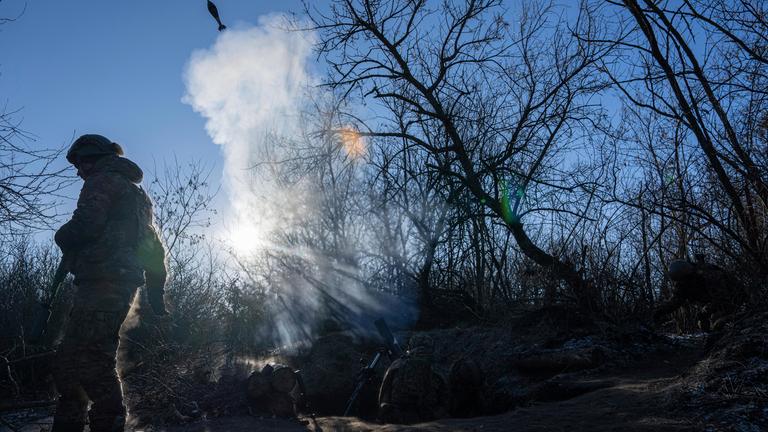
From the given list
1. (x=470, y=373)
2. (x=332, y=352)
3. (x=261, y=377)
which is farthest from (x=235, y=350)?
(x=470, y=373)

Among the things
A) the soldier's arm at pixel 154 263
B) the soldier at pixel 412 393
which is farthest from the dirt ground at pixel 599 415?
the soldier's arm at pixel 154 263

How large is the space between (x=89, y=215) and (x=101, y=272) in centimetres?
47

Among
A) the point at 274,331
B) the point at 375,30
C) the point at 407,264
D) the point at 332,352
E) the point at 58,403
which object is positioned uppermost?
the point at 375,30

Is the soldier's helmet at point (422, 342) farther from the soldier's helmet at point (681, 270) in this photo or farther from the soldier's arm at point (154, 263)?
the soldier's arm at point (154, 263)

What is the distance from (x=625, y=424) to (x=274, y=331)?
9.19 meters

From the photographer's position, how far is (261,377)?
19.0 ft

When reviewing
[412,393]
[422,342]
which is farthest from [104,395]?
[422,342]

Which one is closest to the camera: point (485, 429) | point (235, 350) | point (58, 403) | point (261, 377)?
point (485, 429)

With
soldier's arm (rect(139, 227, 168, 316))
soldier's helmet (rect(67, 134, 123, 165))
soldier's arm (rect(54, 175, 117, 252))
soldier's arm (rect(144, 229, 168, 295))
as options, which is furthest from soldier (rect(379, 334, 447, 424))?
soldier's helmet (rect(67, 134, 123, 165))

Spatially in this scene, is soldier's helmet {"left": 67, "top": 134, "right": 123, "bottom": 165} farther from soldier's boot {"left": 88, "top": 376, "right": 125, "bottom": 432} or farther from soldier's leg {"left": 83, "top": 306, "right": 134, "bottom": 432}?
soldier's boot {"left": 88, "top": 376, "right": 125, "bottom": 432}

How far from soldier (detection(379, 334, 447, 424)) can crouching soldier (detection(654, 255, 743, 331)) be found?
2.49 m

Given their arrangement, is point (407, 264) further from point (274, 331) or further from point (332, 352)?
point (332, 352)

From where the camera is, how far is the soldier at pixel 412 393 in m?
4.75

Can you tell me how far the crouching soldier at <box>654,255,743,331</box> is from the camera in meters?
4.47
